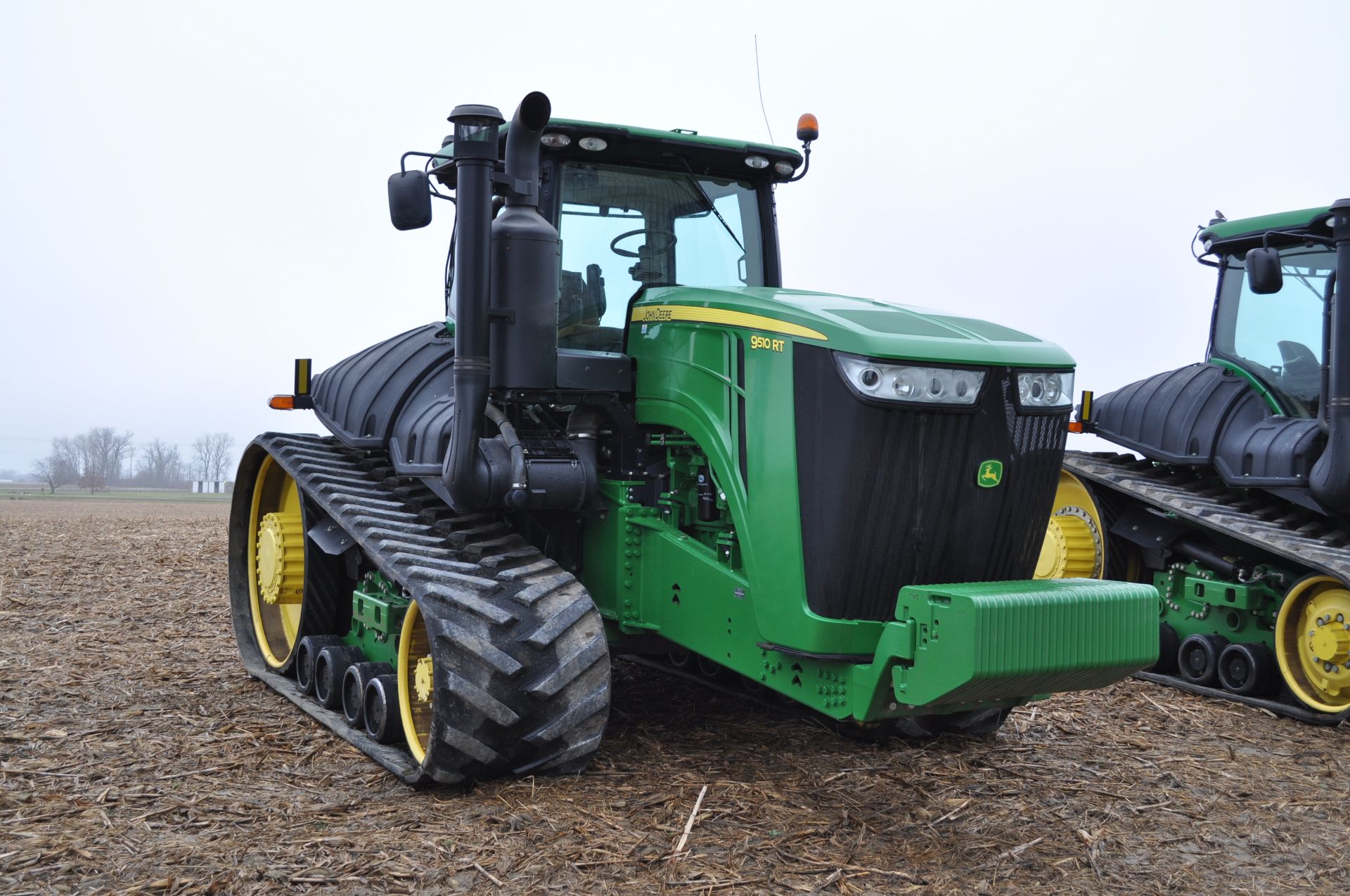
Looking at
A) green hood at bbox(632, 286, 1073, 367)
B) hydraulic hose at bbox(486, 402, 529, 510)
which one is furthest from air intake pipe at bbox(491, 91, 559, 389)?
green hood at bbox(632, 286, 1073, 367)

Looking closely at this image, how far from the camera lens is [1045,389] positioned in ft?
17.2

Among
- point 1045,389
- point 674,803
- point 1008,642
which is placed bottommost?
point 674,803

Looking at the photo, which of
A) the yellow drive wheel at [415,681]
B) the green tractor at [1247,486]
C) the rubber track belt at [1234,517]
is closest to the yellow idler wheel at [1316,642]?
the green tractor at [1247,486]

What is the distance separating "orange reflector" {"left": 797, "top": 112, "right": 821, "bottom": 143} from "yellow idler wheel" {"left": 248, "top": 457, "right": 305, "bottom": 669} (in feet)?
11.1

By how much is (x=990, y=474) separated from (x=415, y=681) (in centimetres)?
265

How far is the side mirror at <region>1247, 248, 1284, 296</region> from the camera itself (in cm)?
767

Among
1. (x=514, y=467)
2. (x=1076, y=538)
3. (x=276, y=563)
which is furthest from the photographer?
(x=1076, y=538)

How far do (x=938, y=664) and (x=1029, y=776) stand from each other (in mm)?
1648

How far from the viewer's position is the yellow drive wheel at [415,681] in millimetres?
5652

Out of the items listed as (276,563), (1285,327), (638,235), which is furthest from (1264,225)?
(276,563)

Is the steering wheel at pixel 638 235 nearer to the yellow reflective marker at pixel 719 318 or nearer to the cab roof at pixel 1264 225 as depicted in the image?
the yellow reflective marker at pixel 719 318

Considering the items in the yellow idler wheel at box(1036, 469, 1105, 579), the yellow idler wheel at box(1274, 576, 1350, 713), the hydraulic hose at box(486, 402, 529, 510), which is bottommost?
the yellow idler wheel at box(1274, 576, 1350, 713)

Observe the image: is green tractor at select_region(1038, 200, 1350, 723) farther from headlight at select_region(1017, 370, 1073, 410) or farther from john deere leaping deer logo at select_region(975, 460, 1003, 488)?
john deere leaping deer logo at select_region(975, 460, 1003, 488)

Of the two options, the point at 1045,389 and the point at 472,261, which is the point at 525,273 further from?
the point at 1045,389
